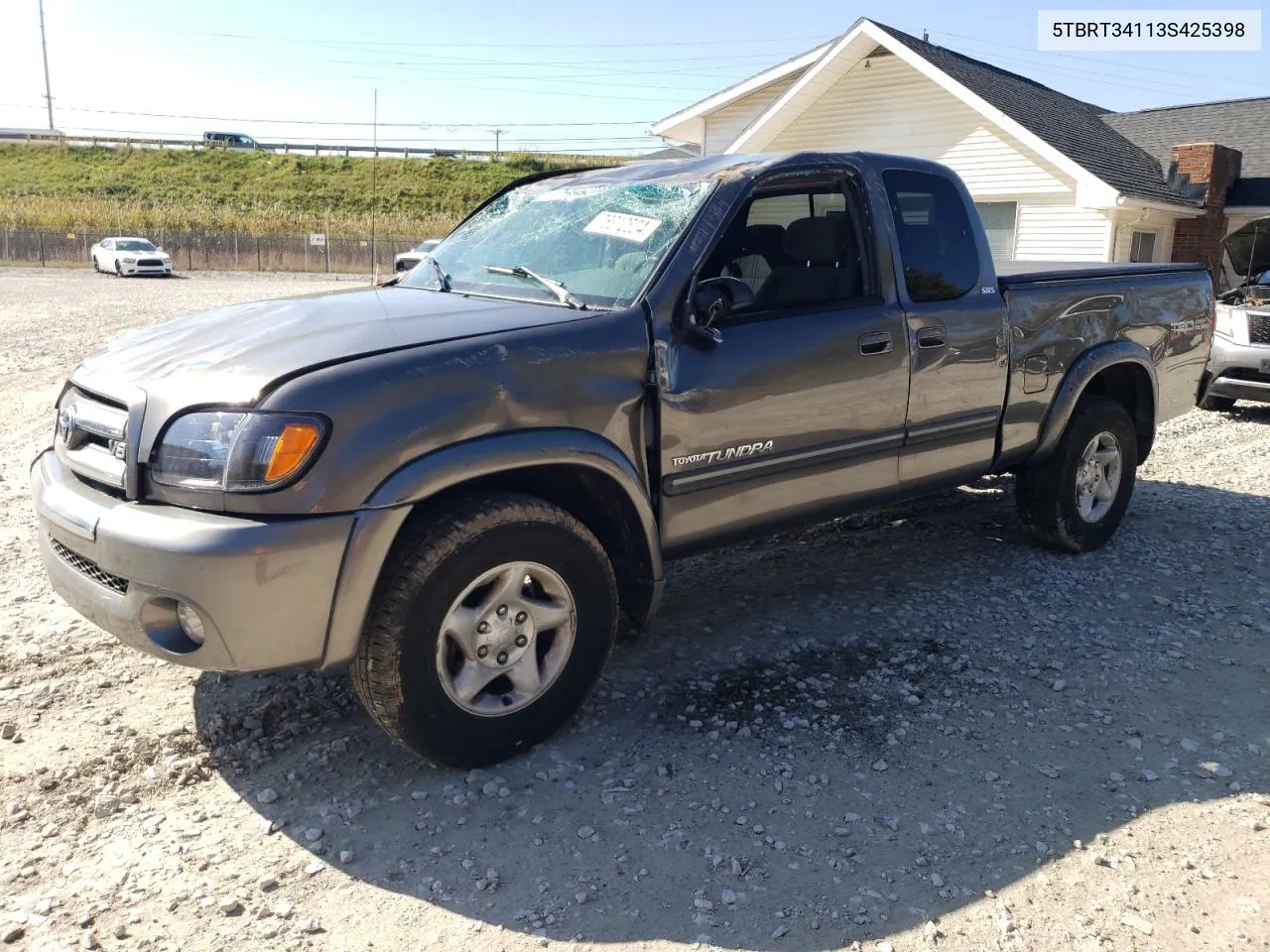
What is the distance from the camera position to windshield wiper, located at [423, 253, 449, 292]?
13.7 ft

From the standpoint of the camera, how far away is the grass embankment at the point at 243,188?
173 ft

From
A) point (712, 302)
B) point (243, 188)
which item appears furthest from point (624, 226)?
point (243, 188)

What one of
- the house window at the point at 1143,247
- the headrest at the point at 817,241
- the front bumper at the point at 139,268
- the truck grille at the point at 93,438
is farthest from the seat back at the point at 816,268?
the front bumper at the point at 139,268

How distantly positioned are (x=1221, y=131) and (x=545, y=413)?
22692mm

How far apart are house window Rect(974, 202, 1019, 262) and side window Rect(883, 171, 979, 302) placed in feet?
49.4

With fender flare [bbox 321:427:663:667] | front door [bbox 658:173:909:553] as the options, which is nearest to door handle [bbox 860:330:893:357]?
front door [bbox 658:173:909:553]

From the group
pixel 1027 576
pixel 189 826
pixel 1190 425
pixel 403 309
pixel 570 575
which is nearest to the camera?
pixel 189 826

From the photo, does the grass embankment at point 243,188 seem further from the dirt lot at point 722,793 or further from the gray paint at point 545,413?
the dirt lot at point 722,793

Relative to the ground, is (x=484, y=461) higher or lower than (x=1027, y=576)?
higher

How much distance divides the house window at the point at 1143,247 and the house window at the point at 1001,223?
6.68 ft

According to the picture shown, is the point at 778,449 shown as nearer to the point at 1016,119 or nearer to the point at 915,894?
A: the point at 915,894

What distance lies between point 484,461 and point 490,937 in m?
1.32

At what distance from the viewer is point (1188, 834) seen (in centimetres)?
311

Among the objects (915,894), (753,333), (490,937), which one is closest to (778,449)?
(753,333)
